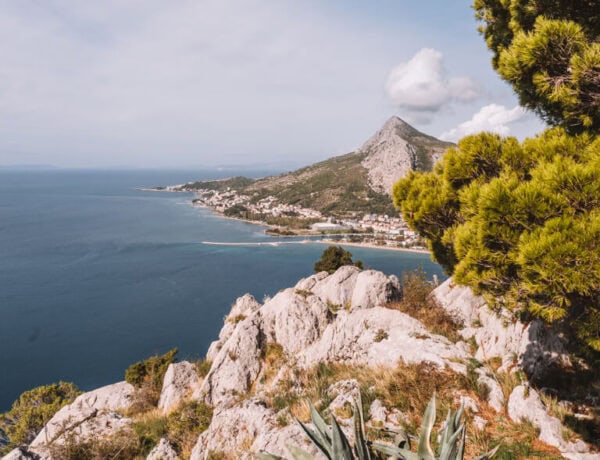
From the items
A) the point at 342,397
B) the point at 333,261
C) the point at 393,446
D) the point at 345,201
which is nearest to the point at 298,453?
the point at 393,446

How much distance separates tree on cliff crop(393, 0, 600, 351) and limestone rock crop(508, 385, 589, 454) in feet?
5.31

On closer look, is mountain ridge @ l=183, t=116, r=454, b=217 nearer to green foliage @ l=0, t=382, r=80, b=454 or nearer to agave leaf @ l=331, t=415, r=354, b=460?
green foliage @ l=0, t=382, r=80, b=454

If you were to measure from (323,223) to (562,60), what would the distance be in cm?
12296

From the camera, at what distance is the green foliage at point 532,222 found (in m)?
3.23

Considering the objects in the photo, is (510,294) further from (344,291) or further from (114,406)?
(114,406)

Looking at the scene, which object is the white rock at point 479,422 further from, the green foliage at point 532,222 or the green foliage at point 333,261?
the green foliage at point 333,261

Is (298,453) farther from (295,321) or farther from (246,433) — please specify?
(295,321)

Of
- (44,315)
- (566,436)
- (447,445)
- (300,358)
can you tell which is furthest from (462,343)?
(44,315)

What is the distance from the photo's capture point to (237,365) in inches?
528

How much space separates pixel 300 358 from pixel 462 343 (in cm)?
592

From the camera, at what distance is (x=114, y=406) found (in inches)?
617

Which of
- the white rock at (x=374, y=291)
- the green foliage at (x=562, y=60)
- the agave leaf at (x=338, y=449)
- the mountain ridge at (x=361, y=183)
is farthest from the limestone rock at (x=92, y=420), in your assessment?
the mountain ridge at (x=361, y=183)

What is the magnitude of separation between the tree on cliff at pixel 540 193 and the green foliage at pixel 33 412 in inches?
1078

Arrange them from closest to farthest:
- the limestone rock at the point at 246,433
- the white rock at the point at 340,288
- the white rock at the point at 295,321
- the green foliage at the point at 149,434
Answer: the limestone rock at the point at 246,433 < the green foliage at the point at 149,434 < the white rock at the point at 295,321 < the white rock at the point at 340,288
